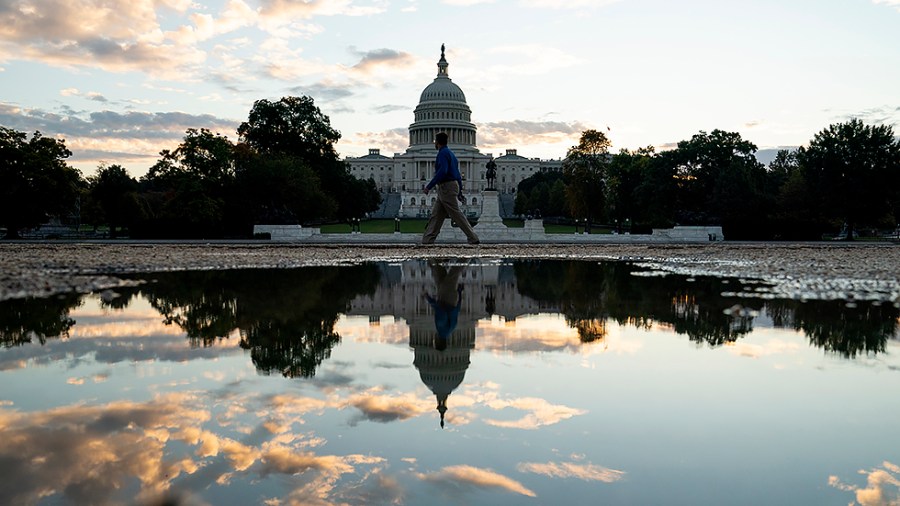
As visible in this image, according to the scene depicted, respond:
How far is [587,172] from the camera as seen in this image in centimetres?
7050

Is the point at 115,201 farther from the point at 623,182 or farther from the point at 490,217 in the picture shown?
the point at 623,182

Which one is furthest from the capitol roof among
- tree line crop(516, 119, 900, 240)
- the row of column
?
tree line crop(516, 119, 900, 240)

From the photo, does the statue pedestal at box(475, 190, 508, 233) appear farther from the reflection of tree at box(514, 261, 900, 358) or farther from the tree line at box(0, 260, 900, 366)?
the reflection of tree at box(514, 261, 900, 358)

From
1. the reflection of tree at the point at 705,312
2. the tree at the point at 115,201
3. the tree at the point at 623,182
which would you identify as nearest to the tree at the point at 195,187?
the tree at the point at 115,201

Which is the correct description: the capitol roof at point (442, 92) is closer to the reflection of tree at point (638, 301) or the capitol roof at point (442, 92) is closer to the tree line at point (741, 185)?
the tree line at point (741, 185)

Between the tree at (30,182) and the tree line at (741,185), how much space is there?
139 ft

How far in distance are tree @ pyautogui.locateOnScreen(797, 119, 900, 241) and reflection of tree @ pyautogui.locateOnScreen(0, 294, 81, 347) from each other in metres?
54.1

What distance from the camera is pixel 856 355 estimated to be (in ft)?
18.9

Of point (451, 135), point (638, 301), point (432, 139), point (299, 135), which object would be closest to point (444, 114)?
point (451, 135)

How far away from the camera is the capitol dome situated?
168750 millimetres

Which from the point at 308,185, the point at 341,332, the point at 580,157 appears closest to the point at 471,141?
the point at 580,157

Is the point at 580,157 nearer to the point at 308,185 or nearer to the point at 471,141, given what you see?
the point at 308,185

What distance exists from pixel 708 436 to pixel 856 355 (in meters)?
2.93

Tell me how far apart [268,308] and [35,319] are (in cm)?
235
